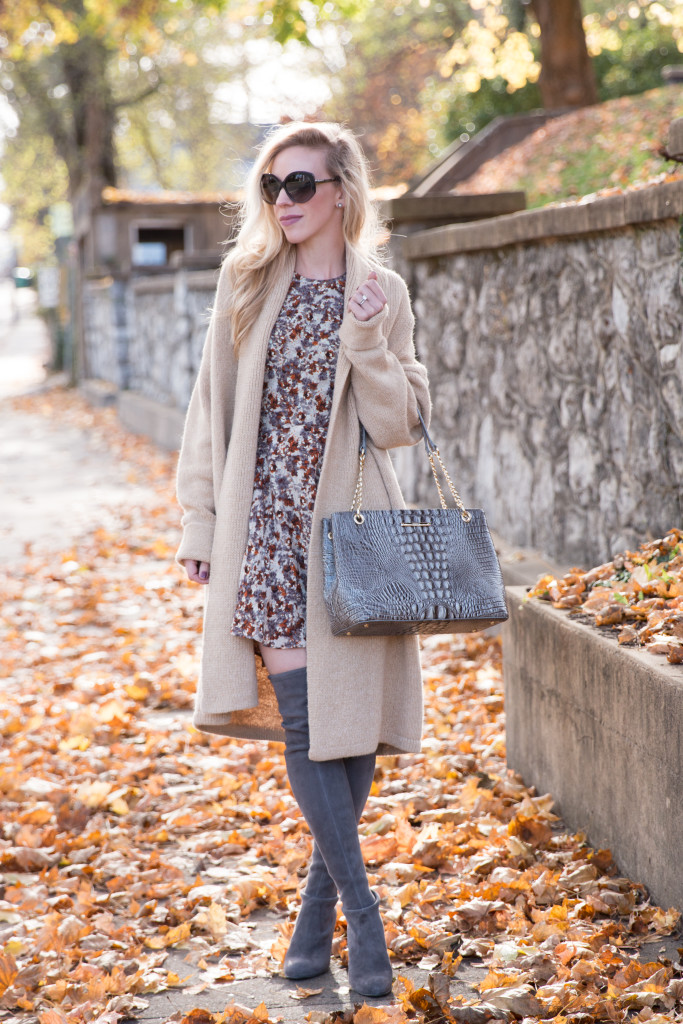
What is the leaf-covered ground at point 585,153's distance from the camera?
12250 millimetres

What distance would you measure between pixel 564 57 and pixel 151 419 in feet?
25.6

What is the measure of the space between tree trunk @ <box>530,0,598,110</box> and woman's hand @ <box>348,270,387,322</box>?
1446 cm

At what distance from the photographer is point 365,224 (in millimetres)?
3078

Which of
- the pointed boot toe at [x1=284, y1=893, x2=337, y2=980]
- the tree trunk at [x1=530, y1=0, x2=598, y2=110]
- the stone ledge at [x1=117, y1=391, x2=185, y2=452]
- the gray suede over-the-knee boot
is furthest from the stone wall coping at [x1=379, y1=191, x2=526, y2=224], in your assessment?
the tree trunk at [x1=530, y1=0, x2=598, y2=110]

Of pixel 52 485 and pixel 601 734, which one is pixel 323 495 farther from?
pixel 52 485

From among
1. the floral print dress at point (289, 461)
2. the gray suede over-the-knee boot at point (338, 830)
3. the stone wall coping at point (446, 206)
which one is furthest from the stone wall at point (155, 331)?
the gray suede over-the-knee boot at point (338, 830)

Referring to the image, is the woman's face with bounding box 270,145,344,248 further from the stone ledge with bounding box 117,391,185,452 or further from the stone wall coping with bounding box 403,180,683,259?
the stone ledge with bounding box 117,391,185,452

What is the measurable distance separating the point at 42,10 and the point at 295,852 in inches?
646

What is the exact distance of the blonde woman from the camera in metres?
2.90

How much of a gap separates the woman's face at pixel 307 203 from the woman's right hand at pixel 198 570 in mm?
899

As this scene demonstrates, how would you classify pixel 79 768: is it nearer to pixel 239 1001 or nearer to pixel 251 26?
pixel 239 1001

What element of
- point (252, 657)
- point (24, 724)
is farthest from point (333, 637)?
point (24, 724)

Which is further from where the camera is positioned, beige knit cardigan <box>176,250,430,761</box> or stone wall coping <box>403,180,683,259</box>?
stone wall coping <box>403,180,683,259</box>

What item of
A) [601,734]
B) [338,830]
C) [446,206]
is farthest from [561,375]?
[338,830]
